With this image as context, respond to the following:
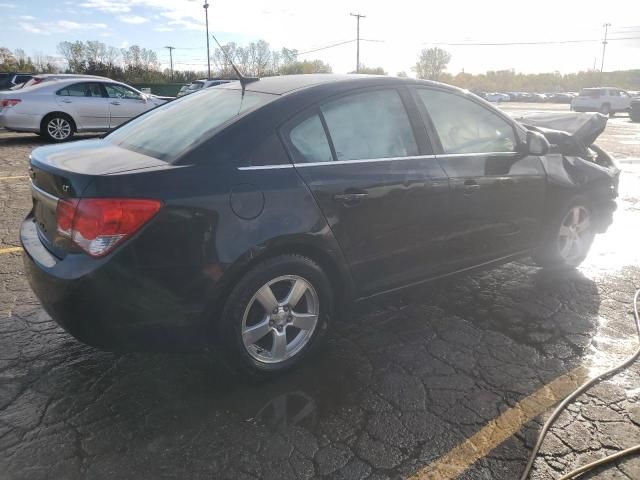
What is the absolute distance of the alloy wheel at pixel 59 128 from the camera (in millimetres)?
11828

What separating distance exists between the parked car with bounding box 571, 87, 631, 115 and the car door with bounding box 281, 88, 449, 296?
36.7m

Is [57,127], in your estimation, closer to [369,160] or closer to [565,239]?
[369,160]

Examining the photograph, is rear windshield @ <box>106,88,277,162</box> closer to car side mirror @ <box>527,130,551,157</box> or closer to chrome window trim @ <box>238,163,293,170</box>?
chrome window trim @ <box>238,163,293,170</box>

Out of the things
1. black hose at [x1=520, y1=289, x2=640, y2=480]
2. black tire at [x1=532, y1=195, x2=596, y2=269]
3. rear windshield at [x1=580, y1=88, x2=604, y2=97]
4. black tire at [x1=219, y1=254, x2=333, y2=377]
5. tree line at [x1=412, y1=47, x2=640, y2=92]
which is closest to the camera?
black hose at [x1=520, y1=289, x2=640, y2=480]

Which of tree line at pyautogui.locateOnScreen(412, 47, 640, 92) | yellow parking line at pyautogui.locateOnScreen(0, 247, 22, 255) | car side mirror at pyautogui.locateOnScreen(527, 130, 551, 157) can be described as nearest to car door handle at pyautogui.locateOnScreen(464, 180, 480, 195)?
car side mirror at pyautogui.locateOnScreen(527, 130, 551, 157)

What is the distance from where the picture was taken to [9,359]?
298cm

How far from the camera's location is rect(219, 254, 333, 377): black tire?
8.47 ft

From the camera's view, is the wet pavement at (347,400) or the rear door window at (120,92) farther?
the rear door window at (120,92)

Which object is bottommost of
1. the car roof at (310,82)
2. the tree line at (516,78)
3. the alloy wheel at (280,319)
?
the alloy wheel at (280,319)

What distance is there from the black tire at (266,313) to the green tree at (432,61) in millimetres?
88013

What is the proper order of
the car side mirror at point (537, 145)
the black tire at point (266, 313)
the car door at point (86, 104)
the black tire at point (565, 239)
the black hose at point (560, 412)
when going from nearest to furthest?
the black hose at point (560, 412) < the black tire at point (266, 313) < the car side mirror at point (537, 145) < the black tire at point (565, 239) < the car door at point (86, 104)

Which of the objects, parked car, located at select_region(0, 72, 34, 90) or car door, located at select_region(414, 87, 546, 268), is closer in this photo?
car door, located at select_region(414, 87, 546, 268)

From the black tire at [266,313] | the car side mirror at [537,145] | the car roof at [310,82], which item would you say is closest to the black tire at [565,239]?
the car side mirror at [537,145]

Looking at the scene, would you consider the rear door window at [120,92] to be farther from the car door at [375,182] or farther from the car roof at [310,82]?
the car door at [375,182]
